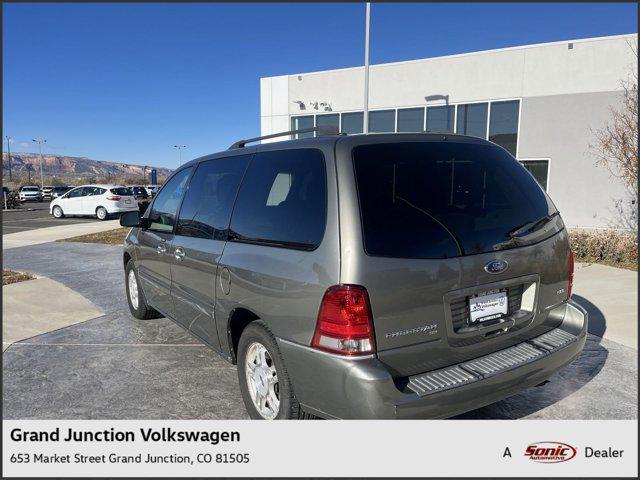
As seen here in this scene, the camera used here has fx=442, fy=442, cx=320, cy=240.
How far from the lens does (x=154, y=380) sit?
3811 millimetres

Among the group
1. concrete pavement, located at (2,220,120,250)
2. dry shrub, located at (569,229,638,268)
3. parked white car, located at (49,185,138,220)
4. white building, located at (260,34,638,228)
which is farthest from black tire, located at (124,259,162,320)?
parked white car, located at (49,185,138,220)

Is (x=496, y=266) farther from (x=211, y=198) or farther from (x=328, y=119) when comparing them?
(x=328, y=119)

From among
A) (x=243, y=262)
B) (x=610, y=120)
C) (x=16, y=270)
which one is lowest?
(x=16, y=270)

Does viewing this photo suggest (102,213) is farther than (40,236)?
Yes

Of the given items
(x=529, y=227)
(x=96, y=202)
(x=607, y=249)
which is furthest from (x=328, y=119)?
(x=529, y=227)

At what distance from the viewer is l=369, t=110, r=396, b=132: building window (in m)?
17.6

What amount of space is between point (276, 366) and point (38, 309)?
4819 mm

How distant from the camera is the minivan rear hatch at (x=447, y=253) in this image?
2244mm

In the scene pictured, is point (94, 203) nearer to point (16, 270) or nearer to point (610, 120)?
point (16, 270)

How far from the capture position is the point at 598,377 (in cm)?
374

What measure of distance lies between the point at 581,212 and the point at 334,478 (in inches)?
612

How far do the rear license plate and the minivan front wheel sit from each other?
1.12 meters

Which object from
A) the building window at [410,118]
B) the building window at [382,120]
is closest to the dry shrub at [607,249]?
the building window at [410,118]

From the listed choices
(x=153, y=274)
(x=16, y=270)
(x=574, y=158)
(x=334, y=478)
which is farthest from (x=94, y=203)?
(x=334, y=478)
